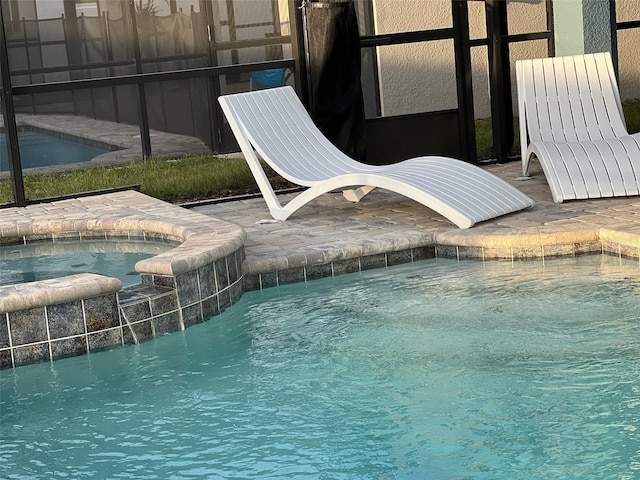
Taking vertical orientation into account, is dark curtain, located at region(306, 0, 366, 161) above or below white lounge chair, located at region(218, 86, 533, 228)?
above

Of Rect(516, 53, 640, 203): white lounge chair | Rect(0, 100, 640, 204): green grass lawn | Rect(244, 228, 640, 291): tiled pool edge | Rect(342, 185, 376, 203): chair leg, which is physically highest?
Rect(516, 53, 640, 203): white lounge chair

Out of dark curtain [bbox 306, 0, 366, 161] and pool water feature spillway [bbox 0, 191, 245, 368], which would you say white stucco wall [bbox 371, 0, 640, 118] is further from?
pool water feature spillway [bbox 0, 191, 245, 368]

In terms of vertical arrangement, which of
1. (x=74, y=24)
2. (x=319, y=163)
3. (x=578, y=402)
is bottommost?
(x=578, y=402)

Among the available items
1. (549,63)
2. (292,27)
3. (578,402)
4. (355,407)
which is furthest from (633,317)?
(292,27)

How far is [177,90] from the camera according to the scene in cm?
940

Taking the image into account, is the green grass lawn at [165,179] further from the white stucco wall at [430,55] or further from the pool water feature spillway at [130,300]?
the pool water feature spillway at [130,300]

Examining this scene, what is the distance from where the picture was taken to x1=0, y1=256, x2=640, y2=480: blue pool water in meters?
4.07

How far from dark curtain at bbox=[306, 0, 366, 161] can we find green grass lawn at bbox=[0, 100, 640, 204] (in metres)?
0.88

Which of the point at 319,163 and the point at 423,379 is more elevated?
the point at 319,163

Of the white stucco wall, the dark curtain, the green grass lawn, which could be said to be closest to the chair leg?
the dark curtain

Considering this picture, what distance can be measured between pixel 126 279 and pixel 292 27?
363cm

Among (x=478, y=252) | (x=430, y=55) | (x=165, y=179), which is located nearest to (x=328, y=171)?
(x=478, y=252)

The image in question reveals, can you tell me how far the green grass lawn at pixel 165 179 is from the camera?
30.7 feet

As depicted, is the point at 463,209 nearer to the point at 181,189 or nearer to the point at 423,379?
the point at 423,379
